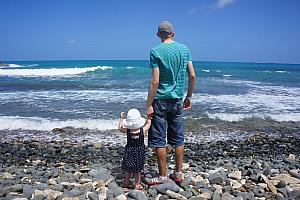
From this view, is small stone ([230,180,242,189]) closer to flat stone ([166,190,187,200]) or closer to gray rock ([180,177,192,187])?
gray rock ([180,177,192,187])

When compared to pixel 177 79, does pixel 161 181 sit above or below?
below

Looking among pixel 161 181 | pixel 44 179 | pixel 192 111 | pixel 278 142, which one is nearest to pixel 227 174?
pixel 161 181

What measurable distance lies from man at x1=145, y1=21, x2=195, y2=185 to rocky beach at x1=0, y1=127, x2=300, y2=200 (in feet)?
1.87

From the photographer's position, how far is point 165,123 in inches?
163

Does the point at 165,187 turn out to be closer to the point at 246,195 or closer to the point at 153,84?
the point at 246,195

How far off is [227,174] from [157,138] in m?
1.41

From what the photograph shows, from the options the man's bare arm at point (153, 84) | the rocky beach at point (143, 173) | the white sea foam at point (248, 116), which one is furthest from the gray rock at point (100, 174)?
the white sea foam at point (248, 116)

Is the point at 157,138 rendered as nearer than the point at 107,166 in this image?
Yes

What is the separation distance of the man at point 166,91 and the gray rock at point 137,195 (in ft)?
1.20

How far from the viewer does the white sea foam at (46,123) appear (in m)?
9.48

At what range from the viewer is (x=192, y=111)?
11969mm

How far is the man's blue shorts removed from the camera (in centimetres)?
404

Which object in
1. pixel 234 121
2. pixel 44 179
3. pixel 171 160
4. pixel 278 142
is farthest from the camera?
pixel 234 121

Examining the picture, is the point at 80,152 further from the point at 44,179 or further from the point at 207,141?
the point at 207,141
